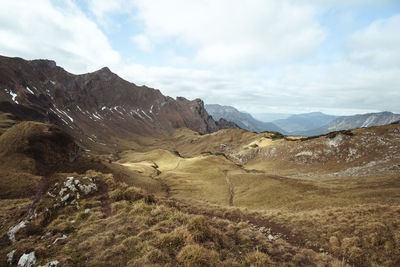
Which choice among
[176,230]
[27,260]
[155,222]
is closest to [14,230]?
[27,260]

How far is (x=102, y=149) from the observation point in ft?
591

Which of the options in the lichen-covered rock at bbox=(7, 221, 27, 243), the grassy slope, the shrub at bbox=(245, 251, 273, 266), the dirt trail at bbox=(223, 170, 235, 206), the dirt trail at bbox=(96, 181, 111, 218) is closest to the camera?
the shrub at bbox=(245, 251, 273, 266)

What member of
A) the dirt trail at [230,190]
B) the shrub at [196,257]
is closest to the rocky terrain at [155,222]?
the shrub at [196,257]

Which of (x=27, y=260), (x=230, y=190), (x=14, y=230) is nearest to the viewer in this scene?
(x=27, y=260)

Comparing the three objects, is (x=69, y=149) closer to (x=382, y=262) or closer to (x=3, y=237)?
(x=3, y=237)

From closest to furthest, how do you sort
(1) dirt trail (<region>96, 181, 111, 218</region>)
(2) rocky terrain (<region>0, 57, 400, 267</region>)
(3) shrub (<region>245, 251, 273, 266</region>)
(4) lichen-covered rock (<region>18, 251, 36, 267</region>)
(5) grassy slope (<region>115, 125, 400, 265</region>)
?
(4) lichen-covered rock (<region>18, 251, 36, 267</region>), (3) shrub (<region>245, 251, 273, 266</region>), (2) rocky terrain (<region>0, 57, 400, 267</region>), (5) grassy slope (<region>115, 125, 400, 265</region>), (1) dirt trail (<region>96, 181, 111, 218</region>)

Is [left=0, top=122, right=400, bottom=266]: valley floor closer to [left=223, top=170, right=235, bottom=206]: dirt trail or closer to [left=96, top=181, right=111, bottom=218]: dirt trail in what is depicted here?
[left=96, top=181, right=111, bottom=218]: dirt trail

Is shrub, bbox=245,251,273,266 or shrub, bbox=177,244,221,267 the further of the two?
shrub, bbox=245,251,273,266

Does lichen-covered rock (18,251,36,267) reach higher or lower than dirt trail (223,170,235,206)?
higher

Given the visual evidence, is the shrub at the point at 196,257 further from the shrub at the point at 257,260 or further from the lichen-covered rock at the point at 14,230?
the lichen-covered rock at the point at 14,230

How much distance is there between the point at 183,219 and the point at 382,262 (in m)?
12.0

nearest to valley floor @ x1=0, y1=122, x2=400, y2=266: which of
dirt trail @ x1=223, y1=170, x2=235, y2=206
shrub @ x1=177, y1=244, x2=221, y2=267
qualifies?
shrub @ x1=177, y1=244, x2=221, y2=267

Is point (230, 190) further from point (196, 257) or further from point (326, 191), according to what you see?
point (196, 257)

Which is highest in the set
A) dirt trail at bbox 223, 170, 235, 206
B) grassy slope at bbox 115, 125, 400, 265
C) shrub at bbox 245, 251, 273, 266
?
shrub at bbox 245, 251, 273, 266
